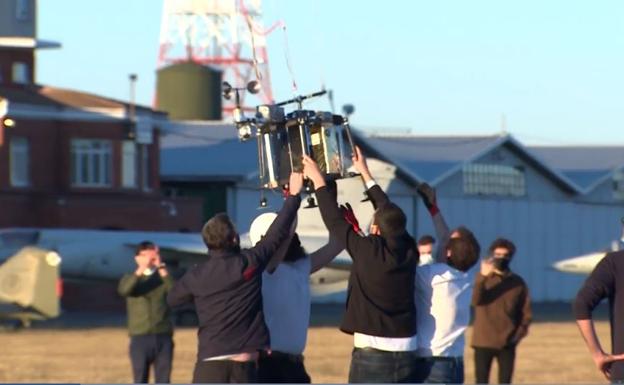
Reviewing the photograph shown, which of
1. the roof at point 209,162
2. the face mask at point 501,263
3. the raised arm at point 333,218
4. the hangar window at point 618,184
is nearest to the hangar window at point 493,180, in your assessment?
the hangar window at point 618,184

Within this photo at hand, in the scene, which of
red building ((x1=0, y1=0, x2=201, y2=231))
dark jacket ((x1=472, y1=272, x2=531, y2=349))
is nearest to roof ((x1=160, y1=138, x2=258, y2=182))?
red building ((x1=0, y1=0, x2=201, y2=231))

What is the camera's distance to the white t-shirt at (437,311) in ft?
30.6

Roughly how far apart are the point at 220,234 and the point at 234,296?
13.5 inches

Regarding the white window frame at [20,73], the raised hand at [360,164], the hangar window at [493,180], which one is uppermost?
the white window frame at [20,73]

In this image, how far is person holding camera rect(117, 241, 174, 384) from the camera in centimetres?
1468

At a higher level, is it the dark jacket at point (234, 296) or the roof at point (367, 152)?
the roof at point (367, 152)

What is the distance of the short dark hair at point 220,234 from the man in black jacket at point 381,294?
535mm

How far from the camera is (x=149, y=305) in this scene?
14773 mm

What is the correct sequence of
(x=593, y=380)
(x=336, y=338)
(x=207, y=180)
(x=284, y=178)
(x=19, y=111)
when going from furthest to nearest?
(x=207, y=180) < (x=19, y=111) < (x=336, y=338) < (x=593, y=380) < (x=284, y=178)

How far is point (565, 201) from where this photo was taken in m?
63.1

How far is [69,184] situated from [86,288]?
376cm

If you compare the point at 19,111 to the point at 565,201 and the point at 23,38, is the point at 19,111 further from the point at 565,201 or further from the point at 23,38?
the point at 565,201

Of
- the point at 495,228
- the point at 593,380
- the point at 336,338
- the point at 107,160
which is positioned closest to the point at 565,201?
the point at 495,228

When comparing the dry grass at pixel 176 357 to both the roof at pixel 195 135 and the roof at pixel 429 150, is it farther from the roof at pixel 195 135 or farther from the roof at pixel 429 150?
the roof at pixel 429 150
